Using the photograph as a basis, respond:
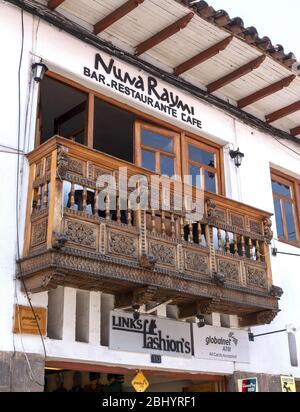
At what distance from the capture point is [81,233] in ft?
21.8

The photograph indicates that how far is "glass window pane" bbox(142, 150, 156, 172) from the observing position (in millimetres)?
9031

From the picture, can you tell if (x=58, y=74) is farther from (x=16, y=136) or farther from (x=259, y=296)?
(x=259, y=296)

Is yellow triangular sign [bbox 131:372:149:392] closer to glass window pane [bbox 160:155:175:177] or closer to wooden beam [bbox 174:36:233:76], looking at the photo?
glass window pane [bbox 160:155:175:177]

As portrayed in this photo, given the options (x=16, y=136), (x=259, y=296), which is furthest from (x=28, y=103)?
(x=259, y=296)

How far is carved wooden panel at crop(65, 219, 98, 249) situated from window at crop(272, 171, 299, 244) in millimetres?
5055

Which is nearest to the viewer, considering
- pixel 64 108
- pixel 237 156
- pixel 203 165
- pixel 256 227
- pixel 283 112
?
pixel 256 227

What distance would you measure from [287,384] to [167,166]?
394cm

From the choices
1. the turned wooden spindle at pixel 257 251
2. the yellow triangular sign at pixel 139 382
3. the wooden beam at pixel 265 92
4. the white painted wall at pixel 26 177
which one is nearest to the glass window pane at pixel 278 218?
the white painted wall at pixel 26 177

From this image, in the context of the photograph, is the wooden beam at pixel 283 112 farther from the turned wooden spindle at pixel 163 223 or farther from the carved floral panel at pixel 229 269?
the turned wooden spindle at pixel 163 223

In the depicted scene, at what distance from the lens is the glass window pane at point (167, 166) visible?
9188mm

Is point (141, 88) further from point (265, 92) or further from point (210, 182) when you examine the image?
point (265, 92)

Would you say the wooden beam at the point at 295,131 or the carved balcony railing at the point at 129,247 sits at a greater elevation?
the wooden beam at the point at 295,131

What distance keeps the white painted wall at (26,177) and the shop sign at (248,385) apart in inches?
9.3

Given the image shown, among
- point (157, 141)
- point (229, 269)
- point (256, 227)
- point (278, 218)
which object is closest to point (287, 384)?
point (229, 269)
